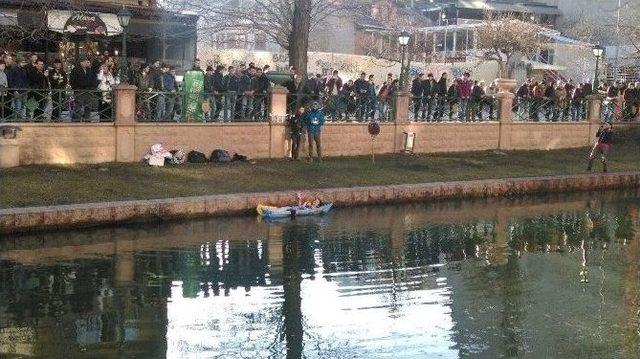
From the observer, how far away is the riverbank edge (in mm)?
17812

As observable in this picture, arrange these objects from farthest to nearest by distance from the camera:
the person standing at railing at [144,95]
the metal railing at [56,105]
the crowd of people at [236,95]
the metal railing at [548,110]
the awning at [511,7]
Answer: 1. the awning at [511,7]
2. the metal railing at [548,110]
3. the person standing at railing at [144,95]
4. the crowd of people at [236,95]
5. the metal railing at [56,105]

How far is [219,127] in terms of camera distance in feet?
83.5

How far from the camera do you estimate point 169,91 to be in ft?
80.8

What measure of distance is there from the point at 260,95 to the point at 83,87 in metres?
5.15

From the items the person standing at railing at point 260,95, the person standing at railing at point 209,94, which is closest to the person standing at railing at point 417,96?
the person standing at railing at point 260,95

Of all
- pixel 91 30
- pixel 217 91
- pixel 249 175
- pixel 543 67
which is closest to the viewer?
pixel 249 175

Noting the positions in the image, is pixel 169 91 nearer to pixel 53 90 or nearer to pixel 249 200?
pixel 53 90

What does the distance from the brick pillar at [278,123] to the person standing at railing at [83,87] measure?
510cm

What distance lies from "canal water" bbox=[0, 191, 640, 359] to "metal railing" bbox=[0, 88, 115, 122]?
17.5ft

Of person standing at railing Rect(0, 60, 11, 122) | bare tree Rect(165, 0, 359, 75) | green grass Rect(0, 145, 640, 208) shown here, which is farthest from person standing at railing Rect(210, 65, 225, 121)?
person standing at railing Rect(0, 60, 11, 122)

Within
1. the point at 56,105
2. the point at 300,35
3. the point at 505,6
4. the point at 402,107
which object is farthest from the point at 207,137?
the point at 505,6

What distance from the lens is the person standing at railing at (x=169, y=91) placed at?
81.0 feet

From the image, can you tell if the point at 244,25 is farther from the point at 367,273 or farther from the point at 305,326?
the point at 305,326

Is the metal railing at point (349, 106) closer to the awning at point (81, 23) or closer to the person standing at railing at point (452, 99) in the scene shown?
the person standing at railing at point (452, 99)
